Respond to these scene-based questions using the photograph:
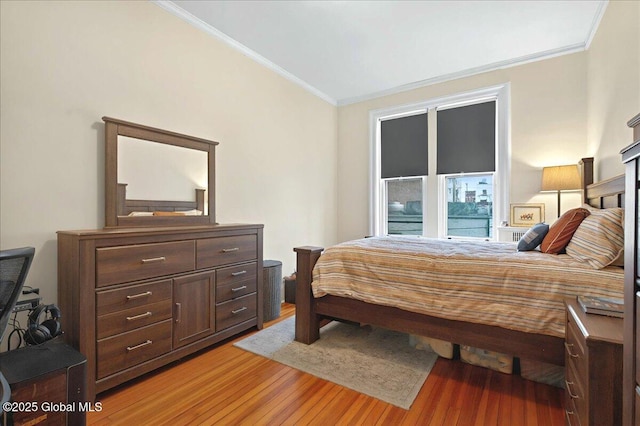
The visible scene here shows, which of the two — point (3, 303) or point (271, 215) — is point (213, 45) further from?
point (3, 303)

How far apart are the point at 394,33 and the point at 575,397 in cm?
321

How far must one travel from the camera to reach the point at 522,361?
2.08m

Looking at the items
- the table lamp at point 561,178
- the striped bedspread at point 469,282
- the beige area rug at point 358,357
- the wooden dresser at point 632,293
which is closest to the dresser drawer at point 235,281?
the beige area rug at point 358,357

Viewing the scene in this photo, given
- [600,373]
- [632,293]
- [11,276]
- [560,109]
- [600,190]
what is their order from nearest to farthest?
[632,293] → [11,276] → [600,373] → [600,190] → [560,109]

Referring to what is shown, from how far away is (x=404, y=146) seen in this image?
469 cm

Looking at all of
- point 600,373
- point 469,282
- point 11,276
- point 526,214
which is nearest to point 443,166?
point 526,214

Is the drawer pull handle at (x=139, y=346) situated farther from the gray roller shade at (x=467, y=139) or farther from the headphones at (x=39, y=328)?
the gray roller shade at (x=467, y=139)

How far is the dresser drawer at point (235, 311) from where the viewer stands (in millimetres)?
2557

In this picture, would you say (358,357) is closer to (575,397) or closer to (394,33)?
(575,397)

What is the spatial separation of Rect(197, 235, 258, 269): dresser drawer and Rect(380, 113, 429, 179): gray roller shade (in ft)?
9.06

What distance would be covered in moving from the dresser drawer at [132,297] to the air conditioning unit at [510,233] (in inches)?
142

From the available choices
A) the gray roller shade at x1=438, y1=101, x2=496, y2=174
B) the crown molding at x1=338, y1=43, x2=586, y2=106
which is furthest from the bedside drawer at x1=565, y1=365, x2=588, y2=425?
the crown molding at x1=338, y1=43, x2=586, y2=106

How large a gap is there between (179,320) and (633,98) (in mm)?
3612

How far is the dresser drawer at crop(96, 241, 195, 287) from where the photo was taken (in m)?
1.85
